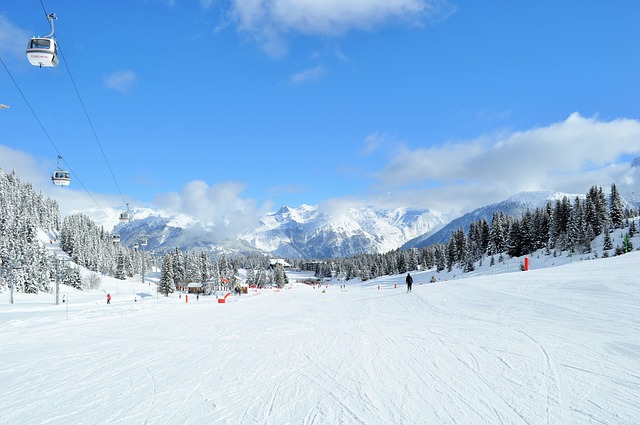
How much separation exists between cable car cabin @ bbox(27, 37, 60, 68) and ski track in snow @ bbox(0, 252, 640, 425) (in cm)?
918

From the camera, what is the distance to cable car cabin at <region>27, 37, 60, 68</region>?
12.3 m

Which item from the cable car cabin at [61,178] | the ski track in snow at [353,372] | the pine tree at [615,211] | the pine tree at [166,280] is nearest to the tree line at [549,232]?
the pine tree at [615,211]

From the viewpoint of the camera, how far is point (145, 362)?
900cm

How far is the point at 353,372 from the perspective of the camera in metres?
7.41

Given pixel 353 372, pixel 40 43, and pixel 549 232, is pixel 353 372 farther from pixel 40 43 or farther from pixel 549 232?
pixel 549 232

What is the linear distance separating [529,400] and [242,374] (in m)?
5.10

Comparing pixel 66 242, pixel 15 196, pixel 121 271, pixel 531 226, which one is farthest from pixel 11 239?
pixel 531 226

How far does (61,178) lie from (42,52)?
13696mm

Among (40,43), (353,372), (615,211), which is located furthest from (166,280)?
(615,211)

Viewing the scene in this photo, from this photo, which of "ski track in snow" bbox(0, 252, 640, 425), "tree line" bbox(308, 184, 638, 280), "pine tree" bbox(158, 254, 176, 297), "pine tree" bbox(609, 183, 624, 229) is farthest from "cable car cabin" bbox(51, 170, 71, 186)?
"pine tree" bbox(609, 183, 624, 229)

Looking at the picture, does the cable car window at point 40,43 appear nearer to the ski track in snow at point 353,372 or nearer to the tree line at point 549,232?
the ski track in snow at point 353,372

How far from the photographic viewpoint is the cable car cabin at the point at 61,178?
920 inches

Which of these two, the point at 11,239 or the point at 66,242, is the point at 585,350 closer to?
the point at 11,239

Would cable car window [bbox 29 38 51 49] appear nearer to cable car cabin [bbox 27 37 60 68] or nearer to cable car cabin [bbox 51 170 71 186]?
cable car cabin [bbox 27 37 60 68]
